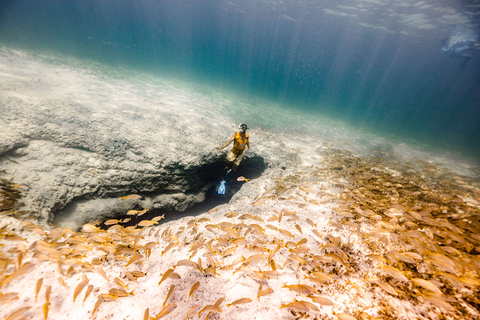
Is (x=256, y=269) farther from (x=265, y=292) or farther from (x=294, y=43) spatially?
(x=294, y=43)

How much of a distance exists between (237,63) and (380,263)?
134 metres

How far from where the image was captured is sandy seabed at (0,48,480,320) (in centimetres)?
184

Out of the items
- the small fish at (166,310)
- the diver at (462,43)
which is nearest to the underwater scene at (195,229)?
the small fish at (166,310)

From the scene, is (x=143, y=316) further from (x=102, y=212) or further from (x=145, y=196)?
(x=145, y=196)

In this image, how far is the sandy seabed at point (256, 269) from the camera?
1.84 meters

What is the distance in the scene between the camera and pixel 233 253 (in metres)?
2.60

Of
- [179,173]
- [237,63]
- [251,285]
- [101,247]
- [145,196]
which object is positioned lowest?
[145,196]

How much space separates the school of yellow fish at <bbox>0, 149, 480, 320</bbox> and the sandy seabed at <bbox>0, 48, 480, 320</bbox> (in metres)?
0.01

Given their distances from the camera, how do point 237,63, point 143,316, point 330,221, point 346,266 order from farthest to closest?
point 237,63 < point 330,221 < point 346,266 < point 143,316

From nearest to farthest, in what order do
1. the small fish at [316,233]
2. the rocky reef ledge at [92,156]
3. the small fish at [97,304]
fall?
the small fish at [97,304] < the small fish at [316,233] < the rocky reef ledge at [92,156]

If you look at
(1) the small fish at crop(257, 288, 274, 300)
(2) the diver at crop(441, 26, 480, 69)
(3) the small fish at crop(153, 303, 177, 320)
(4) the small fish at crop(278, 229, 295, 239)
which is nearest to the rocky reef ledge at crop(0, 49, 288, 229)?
(3) the small fish at crop(153, 303, 177, 320)

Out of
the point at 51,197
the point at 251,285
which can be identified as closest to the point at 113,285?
the point at 251,285

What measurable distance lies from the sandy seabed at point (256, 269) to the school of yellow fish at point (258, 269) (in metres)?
0.01

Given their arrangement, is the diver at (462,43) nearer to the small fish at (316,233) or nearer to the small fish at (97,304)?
the small fish at (316,233)
